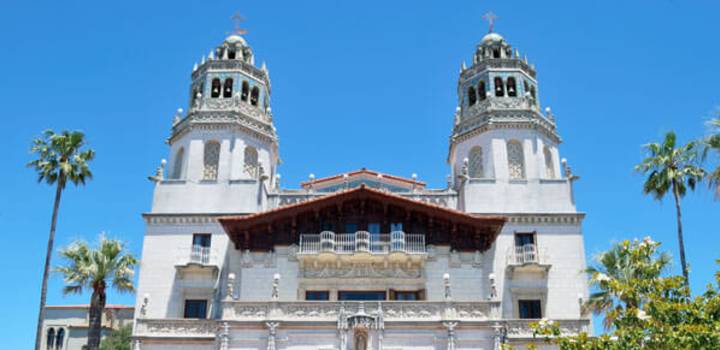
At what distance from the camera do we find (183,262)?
36.2 metres

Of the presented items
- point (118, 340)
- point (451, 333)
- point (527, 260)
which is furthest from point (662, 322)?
point (118, 340)

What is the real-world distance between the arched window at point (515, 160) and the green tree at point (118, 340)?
30.5m

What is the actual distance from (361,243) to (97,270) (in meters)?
13.0

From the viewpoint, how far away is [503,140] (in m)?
39.6

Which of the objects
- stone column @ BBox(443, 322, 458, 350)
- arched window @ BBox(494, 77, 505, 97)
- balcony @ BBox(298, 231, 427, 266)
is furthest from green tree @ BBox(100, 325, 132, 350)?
arched window @ BBox(494, 77, 505, 97)

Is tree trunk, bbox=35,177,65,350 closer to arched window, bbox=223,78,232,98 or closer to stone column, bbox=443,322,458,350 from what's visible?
arched window, bbox=223,78,232,98

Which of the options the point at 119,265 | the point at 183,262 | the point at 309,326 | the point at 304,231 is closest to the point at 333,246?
the point at 304,231

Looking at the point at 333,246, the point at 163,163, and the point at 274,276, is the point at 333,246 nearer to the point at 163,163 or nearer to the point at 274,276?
the point at 274,276

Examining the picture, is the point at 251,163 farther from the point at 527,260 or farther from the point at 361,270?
the point at 527,260

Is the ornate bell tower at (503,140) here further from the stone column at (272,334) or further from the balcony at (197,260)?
the balcony at (197,260)

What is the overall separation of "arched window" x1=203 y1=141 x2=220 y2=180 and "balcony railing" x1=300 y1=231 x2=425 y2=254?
321 inches

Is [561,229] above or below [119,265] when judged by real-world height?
above

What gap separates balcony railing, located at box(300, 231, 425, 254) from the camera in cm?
3397

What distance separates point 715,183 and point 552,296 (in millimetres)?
11808
